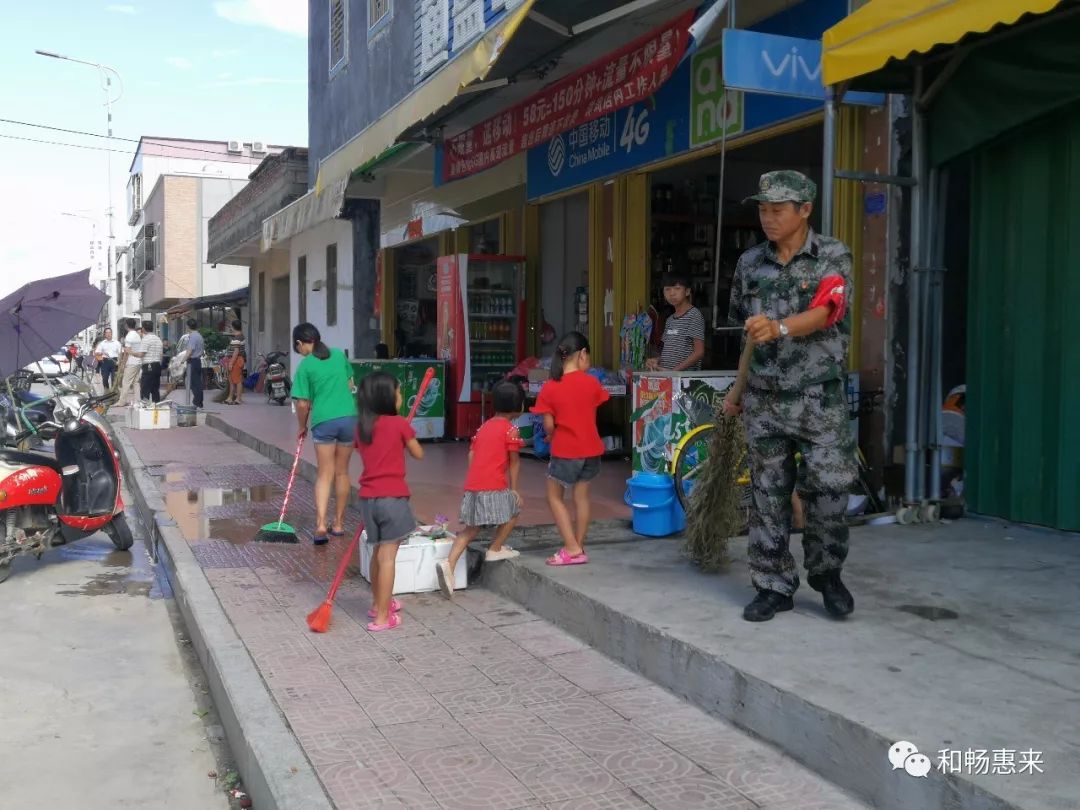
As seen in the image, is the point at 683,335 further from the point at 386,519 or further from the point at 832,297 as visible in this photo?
the point at 832,297

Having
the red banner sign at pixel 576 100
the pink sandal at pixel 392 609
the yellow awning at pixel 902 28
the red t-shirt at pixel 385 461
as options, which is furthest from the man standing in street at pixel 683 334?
the pink sandal at pixel 392 609

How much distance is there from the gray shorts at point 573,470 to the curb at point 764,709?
0.77 metres

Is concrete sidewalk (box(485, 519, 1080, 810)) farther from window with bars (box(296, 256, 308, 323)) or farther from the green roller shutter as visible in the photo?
window with bars (box(296, 256, 308, 323))

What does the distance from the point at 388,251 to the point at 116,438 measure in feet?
17.1

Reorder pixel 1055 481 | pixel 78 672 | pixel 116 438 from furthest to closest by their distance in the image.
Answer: pixel 116 438 < pixel 1055 481 < pixel 78 672

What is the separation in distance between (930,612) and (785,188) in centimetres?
194

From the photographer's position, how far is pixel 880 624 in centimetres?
423

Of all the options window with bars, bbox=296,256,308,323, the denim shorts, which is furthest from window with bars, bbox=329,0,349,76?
the denim shorts

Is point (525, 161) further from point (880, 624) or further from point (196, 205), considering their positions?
point (196, 205)

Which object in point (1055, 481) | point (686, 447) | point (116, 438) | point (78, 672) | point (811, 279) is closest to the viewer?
point (811, 279)

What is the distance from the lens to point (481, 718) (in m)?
4.02

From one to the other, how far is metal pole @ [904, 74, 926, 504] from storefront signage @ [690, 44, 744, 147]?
1.77 meters

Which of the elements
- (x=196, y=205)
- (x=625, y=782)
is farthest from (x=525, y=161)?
(x=196, y=205)

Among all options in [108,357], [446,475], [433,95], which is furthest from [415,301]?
[108,357]
